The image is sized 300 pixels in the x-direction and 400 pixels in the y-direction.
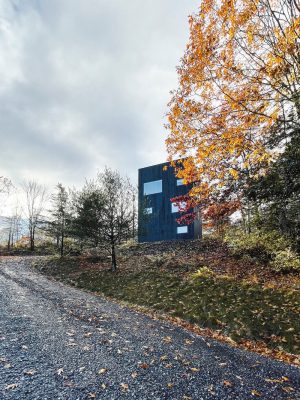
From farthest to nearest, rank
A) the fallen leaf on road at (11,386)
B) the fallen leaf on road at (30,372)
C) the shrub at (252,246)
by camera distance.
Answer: the shrub at (252,246)
the fallen leaf on road at (30,372)
the fallen leaf on road at (11,386)

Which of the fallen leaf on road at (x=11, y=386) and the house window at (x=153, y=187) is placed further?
the house window at (x=153, y=187)

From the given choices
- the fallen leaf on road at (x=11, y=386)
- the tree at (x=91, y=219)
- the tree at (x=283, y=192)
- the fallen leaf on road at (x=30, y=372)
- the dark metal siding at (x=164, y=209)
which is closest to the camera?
the fallen leaf on road at (x=11, y=386)

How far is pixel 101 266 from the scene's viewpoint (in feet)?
51.4

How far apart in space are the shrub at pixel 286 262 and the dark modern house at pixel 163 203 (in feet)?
42.1

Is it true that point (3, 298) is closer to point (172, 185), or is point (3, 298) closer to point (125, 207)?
point (125, 207)

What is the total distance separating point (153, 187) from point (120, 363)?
22.7 meters

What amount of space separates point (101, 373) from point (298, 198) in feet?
23.7

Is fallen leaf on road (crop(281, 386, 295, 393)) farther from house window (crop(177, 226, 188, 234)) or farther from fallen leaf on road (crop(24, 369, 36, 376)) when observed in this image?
house window (crop(177, 226, 188, 234))

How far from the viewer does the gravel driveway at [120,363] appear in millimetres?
3600

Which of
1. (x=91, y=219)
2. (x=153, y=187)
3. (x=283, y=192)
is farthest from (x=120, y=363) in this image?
(x=153, y=187)

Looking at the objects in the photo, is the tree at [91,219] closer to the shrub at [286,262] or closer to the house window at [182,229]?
the shrub at [286,262]

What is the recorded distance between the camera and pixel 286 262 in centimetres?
988

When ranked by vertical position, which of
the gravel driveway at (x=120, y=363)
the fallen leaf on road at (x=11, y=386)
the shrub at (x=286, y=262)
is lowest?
the gravel driveway at (x=120, y=363)

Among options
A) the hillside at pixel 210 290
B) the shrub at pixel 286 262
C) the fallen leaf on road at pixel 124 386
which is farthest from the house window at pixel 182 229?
the fallen leaf on road at pixel 124 386
